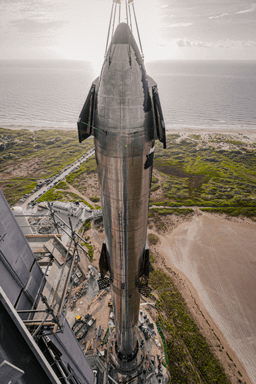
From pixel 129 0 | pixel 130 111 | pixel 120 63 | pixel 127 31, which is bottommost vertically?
pixel 130 111

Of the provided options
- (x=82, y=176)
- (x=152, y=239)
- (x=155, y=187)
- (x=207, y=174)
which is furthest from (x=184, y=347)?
(x=207, y=174)

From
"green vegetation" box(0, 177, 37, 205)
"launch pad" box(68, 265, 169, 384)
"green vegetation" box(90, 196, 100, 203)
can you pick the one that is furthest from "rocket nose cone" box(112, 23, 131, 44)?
"green vegetation" box(0, 177, 37, 205)

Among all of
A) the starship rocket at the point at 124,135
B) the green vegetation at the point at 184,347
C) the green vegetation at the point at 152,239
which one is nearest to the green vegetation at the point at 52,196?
the green vegetation at the point at 152,239

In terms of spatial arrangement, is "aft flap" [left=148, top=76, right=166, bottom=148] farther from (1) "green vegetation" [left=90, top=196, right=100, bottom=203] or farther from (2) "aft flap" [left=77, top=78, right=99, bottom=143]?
(1) "green vegetation" [left=90, top=196, right=100, bottom=203]

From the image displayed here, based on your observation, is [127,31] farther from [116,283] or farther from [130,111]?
[116,283]

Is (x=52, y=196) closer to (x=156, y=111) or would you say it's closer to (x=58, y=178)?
(x=58, y=178)

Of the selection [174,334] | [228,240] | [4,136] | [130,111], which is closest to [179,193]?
[228,240]
